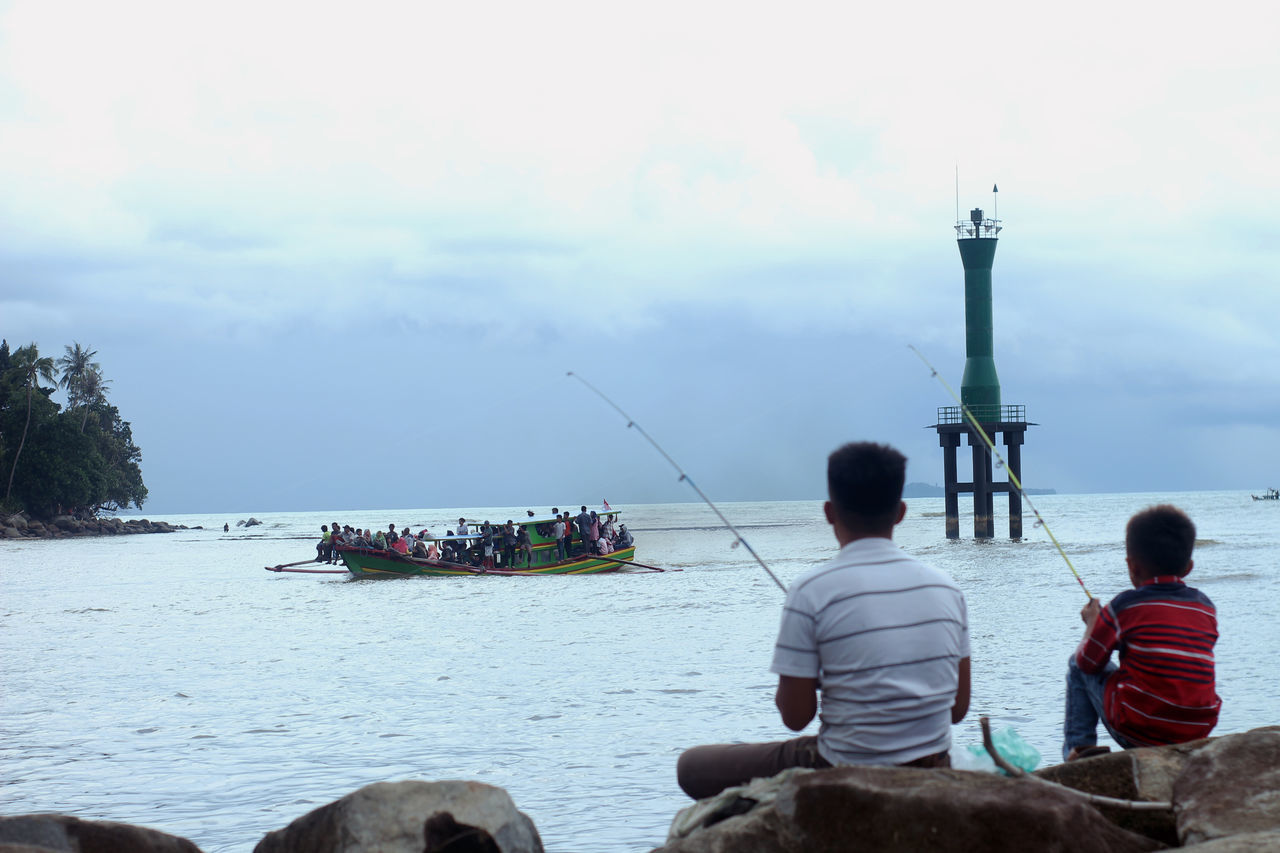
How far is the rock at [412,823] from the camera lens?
4.32 m

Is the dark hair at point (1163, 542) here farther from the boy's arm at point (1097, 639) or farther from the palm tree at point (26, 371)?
the palm tree at point (26, 371)

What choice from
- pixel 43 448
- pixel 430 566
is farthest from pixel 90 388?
pixel 430 566

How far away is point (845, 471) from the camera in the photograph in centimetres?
339

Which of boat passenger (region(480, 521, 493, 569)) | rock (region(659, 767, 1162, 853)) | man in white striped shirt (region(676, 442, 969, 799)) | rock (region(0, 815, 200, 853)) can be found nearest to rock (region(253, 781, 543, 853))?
rock (region(0, 815, 200, 853))

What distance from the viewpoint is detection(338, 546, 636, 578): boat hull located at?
31328 mm

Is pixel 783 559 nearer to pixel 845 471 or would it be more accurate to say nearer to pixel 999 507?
pixel 999 507

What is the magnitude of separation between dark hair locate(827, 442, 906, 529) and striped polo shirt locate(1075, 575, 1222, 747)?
140 centimetres

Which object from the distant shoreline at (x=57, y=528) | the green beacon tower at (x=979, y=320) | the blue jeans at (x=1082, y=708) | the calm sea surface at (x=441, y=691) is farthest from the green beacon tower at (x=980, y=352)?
the distant shoreline at (x=57, y=528)

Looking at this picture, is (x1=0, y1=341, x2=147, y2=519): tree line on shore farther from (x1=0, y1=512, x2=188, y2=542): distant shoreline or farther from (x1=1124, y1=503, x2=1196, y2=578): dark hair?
(x1=1124, y1=503, x2=1196, y2=578): dark hair

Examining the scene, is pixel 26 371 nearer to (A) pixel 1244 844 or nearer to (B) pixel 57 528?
(B) pixel 57 528

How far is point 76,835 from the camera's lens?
458 centimetres

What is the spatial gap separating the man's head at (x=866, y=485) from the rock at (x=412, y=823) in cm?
196

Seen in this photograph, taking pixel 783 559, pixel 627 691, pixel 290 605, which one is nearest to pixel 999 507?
pixel 783 559

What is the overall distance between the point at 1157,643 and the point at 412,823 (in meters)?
2.79
